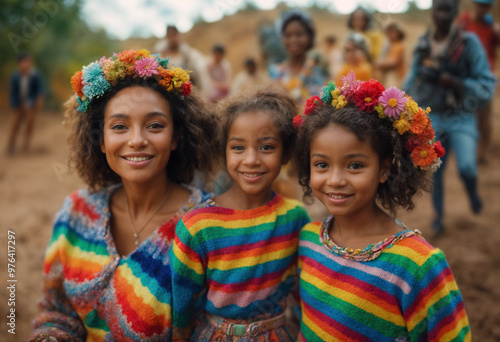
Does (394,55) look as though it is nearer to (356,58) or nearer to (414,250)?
(356,58)

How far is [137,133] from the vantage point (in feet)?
6.29

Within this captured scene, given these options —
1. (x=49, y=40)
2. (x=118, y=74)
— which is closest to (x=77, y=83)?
(x=118, y=74)

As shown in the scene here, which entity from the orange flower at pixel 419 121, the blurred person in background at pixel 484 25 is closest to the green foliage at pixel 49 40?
the blurred person in background at pixel 484 25

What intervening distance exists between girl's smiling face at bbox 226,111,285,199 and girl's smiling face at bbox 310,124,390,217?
0.81 feet

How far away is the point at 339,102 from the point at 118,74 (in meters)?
1.03

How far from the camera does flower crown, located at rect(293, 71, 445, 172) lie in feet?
5.63

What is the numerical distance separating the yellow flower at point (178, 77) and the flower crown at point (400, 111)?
0.74 metres

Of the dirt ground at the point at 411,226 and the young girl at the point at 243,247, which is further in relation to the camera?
the dirt ground at the point at 411,226

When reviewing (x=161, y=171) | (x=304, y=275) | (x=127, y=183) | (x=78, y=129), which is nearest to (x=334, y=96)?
(x=304, y=275)

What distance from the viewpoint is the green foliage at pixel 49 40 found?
10930mm

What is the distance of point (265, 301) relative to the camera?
76.6 inches

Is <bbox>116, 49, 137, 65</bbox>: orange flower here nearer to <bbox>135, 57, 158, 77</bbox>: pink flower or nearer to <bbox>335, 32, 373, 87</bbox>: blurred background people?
<bbox>135, 57, 158, 77</bbox>: pink flower

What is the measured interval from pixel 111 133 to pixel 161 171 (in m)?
0.34

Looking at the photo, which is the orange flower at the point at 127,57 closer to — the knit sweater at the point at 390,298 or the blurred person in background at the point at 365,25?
the knit sweater at the point at 390,298
